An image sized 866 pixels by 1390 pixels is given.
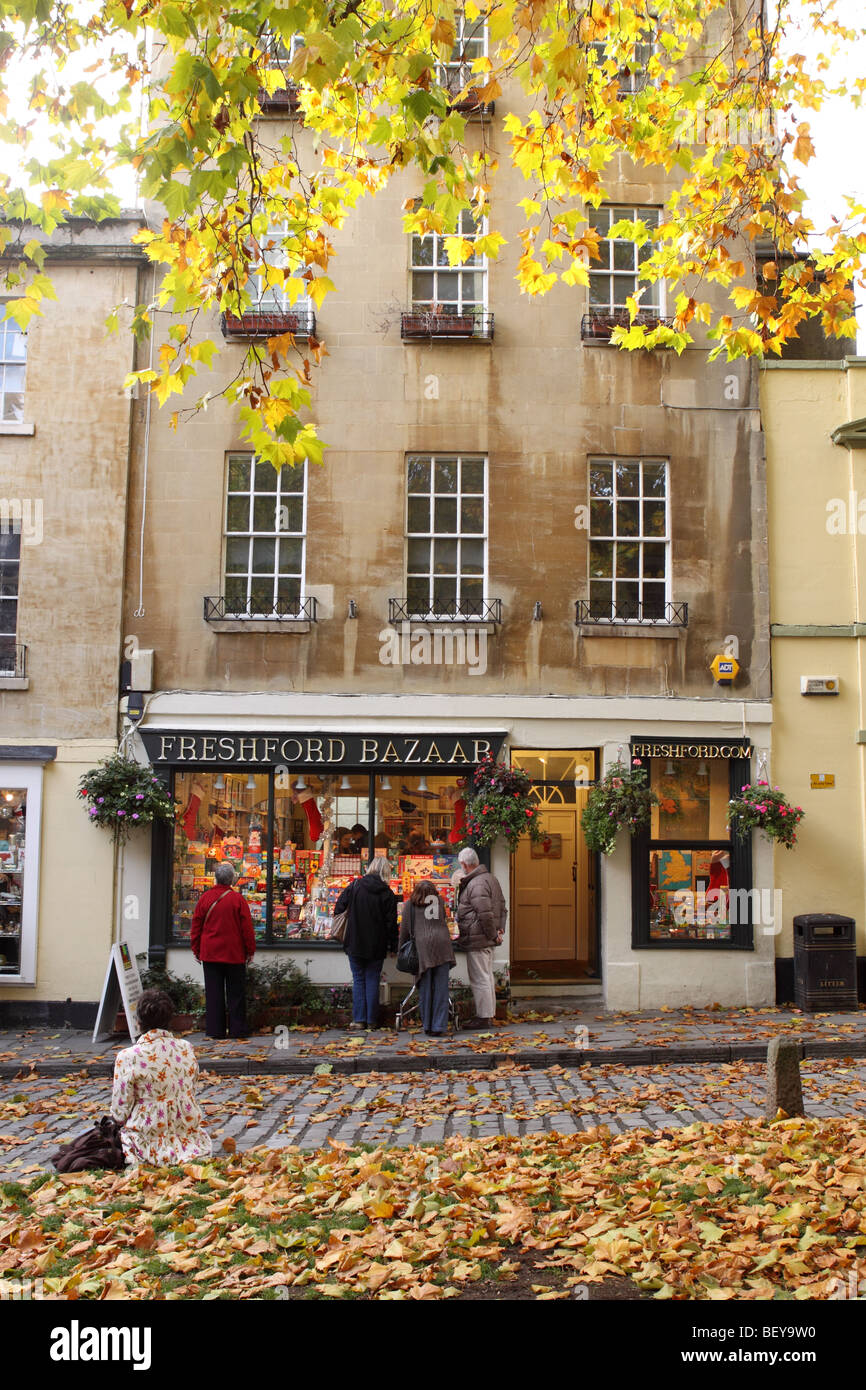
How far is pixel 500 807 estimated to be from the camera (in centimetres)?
1284

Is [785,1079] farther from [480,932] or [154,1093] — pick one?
[480,932]

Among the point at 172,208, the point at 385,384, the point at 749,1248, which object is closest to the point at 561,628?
the point at 385,384

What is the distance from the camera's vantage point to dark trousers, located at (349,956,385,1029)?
40.2 feet

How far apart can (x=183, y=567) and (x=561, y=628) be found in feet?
15.5

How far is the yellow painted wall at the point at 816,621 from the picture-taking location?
44.8 feet

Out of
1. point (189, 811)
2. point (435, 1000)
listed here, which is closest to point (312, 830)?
point (189, 811)

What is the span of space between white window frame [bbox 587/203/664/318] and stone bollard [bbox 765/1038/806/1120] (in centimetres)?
985

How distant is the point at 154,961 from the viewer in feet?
43.0

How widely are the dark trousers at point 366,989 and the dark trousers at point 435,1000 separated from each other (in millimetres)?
621

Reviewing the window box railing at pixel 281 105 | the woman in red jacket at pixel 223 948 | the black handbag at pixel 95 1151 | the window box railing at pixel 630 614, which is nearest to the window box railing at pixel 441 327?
the window box railing at pixel 281 105

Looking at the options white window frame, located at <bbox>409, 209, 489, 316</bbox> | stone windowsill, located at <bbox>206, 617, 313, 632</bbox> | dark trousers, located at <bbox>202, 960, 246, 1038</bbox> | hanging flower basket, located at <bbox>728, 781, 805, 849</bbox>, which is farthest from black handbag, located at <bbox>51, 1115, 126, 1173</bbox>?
white window frame, located at <bbox>409, 209, 489, 316</bbox>

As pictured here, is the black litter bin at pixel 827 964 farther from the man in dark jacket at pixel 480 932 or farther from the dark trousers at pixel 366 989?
the dark trousers at pixel 366 989

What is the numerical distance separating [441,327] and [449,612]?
3.58m

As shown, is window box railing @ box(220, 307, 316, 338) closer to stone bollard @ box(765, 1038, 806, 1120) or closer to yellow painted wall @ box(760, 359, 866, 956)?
yellow painted wall @ box(760, 359, 866, 956)
